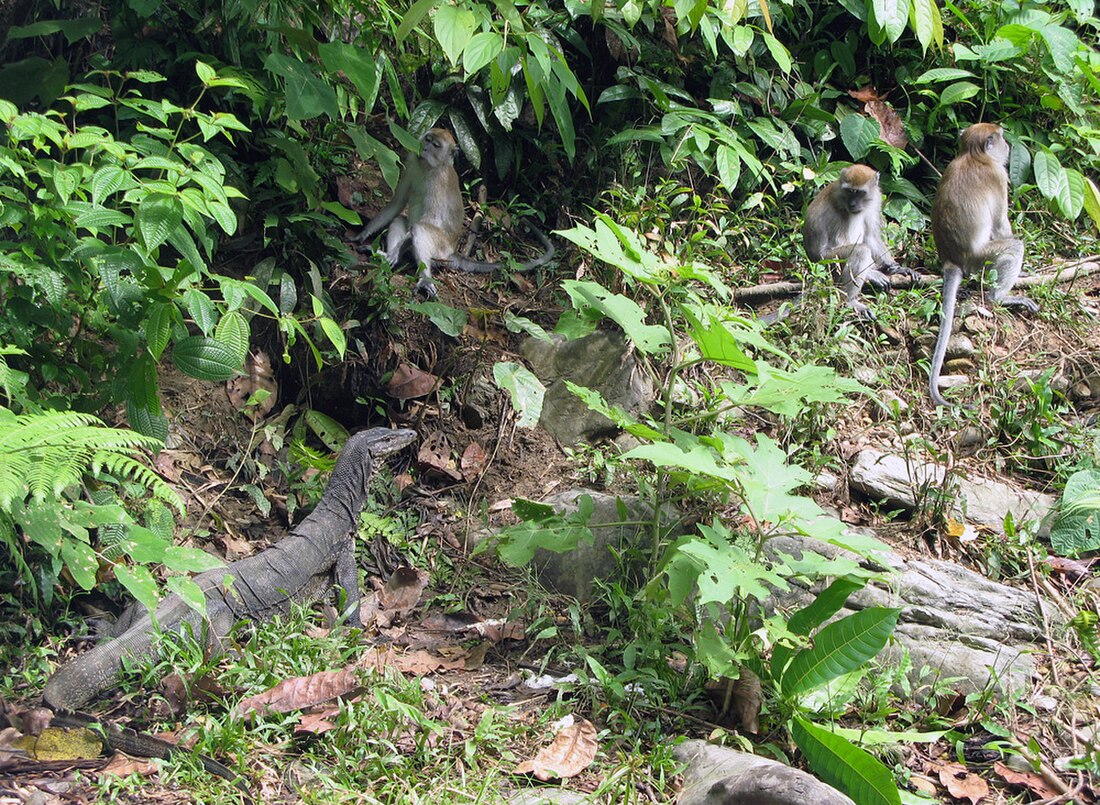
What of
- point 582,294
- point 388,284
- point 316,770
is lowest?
point 316,770

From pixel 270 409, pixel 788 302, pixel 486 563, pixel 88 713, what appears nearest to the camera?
pixel 88 713

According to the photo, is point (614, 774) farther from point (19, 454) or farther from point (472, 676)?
point (19, 454)

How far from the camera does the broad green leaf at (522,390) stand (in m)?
4.72

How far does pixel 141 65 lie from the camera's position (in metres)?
5.51

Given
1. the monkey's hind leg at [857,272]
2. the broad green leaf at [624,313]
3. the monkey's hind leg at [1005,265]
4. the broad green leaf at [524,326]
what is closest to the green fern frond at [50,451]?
the broad green leaf at [624,313]

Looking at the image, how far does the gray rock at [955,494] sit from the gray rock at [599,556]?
1.29 meters

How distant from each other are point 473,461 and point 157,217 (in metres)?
2.52

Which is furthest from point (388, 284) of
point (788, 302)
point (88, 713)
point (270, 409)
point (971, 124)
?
point (971, 124)

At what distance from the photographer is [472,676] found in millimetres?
4289

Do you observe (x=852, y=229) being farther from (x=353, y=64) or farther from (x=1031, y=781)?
(x=1031, y=781)

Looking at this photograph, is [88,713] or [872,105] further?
[872,105]

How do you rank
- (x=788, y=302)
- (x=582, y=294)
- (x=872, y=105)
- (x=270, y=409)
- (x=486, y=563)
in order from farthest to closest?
(x=872, y=105)
(x=788, y=302)
(x=270, y=409)
(x=486, y=563)
(x=582, y=294)

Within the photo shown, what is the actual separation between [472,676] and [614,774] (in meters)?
1.00

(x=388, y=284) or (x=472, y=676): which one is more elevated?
(x=388, y=284)
